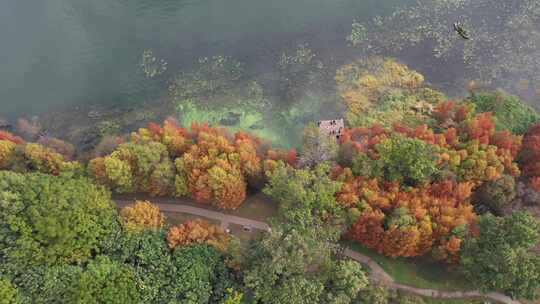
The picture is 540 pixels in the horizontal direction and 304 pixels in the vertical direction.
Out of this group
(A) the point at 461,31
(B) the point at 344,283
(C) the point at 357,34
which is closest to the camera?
(B) the point at 344,283

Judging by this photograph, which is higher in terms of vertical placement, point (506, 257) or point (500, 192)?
point (500, 192)

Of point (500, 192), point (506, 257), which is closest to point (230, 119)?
point (500, 192)

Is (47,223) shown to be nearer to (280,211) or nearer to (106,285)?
(106,285)

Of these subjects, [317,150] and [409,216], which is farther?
[317,150]

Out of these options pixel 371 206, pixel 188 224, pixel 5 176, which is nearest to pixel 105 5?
pixel 5 176

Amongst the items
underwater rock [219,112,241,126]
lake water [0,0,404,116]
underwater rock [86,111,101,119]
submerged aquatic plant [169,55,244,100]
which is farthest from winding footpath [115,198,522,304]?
lake water [0,0,404,116]

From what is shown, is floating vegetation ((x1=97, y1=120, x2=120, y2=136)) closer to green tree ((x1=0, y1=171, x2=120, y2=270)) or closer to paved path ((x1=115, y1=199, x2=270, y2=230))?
paved path ((x1=115, y1=199, x2=270, y2=230))

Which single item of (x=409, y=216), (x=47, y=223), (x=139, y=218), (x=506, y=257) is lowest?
(x=139, y=218)
